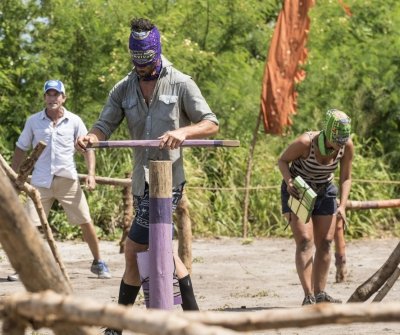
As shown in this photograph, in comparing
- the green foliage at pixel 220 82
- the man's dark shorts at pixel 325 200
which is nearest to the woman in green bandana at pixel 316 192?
the man's dark shorts at pixel 325 200

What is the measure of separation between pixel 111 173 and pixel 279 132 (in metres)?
2.32

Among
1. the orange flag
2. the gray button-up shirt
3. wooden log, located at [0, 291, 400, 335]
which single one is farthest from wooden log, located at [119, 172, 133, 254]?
wooden log, located at [0, 291, 400, 335]

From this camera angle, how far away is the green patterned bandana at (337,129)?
9016 mm

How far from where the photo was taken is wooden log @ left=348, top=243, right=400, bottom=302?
7.07 meters

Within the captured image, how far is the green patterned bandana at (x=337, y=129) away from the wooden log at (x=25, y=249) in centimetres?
466

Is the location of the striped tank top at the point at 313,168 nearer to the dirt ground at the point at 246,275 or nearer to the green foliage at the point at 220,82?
the dirt ground at the point at 246,275

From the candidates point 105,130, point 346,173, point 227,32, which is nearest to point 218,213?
point 227,32

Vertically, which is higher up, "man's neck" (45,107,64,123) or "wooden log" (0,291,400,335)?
"wooden log" (0,291,400,335)

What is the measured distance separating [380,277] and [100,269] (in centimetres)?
465

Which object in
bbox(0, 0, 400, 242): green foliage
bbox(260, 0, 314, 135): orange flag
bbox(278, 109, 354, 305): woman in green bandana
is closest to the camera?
bbox(278, 109, 354, 305): woman in green bandana

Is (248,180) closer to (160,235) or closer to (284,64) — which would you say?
(284,64)

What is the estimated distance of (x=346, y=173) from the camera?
9.43 meters

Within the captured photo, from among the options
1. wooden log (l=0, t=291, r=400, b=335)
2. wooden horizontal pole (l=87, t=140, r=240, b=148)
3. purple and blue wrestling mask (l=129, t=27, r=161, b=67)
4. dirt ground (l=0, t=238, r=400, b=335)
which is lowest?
dirt ground (l=0, t=238, r=400, b=335)

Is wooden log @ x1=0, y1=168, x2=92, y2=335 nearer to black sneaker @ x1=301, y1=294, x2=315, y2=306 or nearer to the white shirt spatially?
black sneaker @ x1=301, y1=294, x2=315, y2=306
